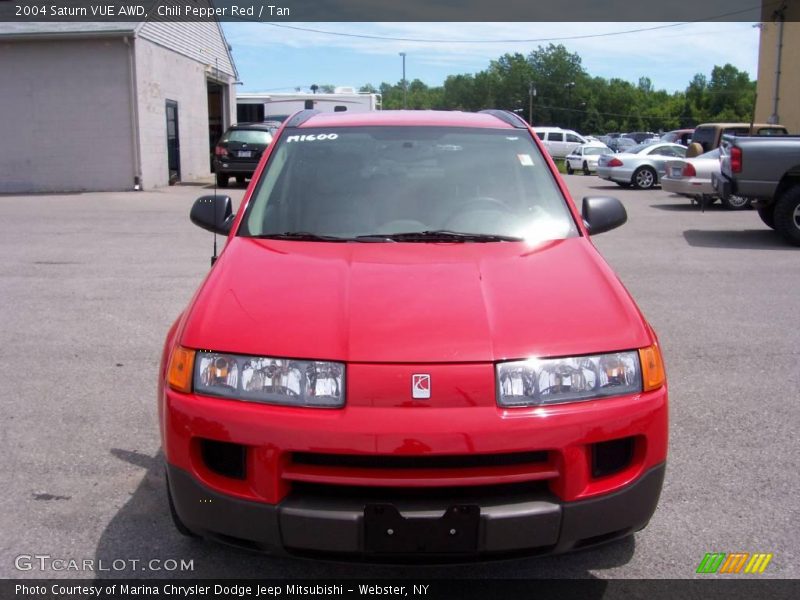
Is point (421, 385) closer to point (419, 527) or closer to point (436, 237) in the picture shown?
point (419, 527)

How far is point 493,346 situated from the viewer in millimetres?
Result: 2650

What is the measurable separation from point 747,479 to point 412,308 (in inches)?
83.2

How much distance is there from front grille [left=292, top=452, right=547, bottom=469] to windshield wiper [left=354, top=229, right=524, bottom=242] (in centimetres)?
130

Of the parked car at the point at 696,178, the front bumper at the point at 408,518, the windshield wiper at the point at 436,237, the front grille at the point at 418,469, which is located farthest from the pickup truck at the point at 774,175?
the front grille at the point at 418,469

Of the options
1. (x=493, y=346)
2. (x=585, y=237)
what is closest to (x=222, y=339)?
(x=493, y=346)

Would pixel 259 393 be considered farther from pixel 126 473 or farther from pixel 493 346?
pixel 126 473

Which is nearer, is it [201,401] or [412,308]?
[201,401]

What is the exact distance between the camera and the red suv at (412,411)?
8.11 ft

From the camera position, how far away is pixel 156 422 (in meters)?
4.57

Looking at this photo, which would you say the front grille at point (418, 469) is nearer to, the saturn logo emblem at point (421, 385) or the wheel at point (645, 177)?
the saturn logo emblem at point (421, 385)

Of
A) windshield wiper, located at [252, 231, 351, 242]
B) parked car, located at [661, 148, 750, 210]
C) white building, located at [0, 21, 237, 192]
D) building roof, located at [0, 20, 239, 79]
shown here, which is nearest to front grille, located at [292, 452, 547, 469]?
windshield wiper, located at [252, 231, 351, 242]

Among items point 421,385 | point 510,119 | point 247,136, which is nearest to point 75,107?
point 247,136

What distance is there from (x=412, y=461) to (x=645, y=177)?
21.3 meters

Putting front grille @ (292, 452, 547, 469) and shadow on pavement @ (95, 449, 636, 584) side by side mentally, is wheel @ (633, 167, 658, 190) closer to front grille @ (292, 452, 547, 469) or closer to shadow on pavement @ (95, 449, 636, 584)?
shadow on pavement @ (95, 449, 636, 584)
